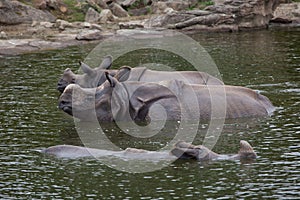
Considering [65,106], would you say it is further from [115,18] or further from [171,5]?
[171,5]

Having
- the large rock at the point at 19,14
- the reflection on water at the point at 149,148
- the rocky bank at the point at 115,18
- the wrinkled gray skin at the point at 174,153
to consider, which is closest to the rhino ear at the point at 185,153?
the wrinkled gray skin at the point at 174,153

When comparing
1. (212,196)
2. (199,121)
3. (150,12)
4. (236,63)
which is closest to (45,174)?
(212,196)

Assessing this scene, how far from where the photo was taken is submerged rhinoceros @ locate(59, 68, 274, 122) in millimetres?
14984

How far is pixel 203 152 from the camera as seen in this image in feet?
39.6

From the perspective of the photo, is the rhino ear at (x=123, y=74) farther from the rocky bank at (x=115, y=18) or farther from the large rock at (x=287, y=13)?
the large rock at (x=287, y=13)

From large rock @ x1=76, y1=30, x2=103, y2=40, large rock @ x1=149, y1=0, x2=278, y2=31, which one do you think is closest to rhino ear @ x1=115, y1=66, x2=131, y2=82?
large rock @ x1=76, y1=30, x2=103, y2=40

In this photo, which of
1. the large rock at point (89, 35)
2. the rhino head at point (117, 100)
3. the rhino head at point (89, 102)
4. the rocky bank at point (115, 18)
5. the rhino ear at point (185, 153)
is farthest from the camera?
the rocky bank at point (115, 18)

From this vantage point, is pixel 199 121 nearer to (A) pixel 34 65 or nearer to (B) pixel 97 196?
(B) pixel 97 196

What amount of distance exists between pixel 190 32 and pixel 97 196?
78.2ft

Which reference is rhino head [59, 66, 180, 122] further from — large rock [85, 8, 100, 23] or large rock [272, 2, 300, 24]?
large rock [85, 8, 100, 23]

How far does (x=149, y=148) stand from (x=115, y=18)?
2507cm

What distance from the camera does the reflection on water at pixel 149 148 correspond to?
10742 mm

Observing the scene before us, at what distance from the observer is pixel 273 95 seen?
57.3 ft

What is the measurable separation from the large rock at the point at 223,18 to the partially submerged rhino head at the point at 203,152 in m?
22.2
